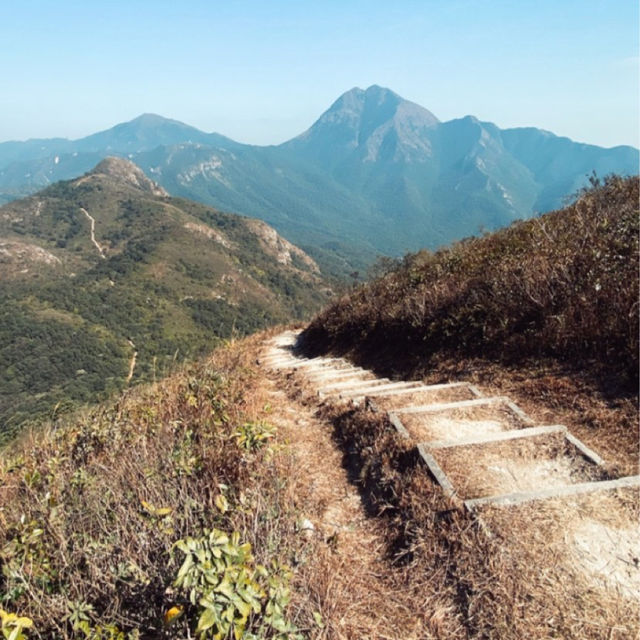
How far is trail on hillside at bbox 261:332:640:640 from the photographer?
2.11 meters

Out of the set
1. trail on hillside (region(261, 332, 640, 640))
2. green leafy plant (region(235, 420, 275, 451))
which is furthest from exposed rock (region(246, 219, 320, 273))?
green leafy plant (region(235, 420, 275, 451))

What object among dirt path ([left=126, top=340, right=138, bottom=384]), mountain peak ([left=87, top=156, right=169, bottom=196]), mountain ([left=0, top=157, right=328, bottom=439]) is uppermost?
mountain peak ([left=87, top=156, right=169, bottom=196])

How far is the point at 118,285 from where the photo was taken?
97.4m

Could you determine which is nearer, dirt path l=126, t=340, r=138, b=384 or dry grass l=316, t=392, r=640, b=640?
dry grass l=316, t=392, r=640, b=640

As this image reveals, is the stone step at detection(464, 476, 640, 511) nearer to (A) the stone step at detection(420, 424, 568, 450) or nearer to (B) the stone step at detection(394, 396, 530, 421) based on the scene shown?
(A) the stone step at detection(420, 424, 568, 450)

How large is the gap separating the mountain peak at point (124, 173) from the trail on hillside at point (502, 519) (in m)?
200

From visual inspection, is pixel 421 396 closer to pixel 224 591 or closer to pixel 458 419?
pixel 458 419

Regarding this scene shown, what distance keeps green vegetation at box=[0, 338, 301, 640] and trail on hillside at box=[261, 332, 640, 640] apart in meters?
0.52

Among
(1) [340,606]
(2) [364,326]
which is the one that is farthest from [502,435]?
(2) [364,326]

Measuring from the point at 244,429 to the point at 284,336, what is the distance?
10556 mm

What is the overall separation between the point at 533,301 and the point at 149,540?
5.17 m

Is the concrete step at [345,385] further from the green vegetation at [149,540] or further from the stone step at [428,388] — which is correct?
the green vegetation at [149,540]

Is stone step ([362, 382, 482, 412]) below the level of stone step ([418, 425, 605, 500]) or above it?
below

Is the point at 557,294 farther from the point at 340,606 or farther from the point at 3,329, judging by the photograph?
the point at 3,329
